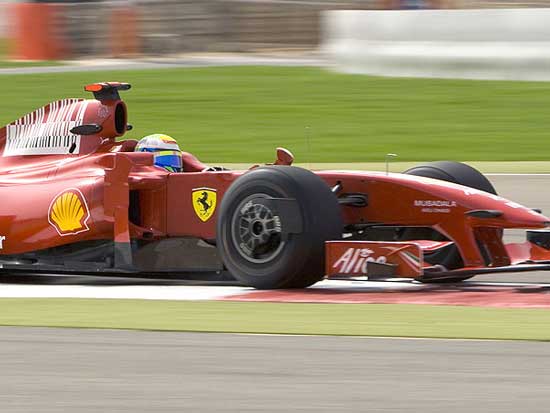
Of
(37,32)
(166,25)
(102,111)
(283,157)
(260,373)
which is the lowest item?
(260,373)

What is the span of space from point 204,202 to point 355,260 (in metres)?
1.33

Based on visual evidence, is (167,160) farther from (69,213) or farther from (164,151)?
(69,213)

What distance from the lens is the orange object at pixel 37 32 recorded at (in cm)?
3042

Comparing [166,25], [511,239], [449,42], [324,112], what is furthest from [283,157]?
[166,25]

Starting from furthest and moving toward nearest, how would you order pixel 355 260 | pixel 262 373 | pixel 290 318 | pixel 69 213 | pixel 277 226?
pixel 69 213, pixel 277 226, pixel 355 260, pixel 290 318, pixel 262 373

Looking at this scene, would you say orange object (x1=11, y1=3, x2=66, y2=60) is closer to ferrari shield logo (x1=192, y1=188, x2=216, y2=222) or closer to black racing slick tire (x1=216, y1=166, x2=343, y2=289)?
ferrari shield logo (x1=192, y1=188, x2=216, y2=222)

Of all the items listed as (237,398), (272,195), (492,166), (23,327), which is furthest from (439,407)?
(492,166)

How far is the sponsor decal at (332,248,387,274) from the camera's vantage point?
30.1 feet

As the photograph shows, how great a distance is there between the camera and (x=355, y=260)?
9.19 m

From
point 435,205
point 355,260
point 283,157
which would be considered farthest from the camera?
point 283,157

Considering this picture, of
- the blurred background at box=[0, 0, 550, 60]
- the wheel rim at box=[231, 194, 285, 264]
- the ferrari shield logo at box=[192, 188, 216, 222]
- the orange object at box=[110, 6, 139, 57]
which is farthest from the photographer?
the orange object at box=[110, 6, 139, 57]

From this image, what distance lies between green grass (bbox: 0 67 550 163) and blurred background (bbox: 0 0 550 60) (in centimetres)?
350

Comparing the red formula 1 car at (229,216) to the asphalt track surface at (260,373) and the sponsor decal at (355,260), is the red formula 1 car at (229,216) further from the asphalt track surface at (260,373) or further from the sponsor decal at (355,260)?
the asphalt track surface at (260,373)

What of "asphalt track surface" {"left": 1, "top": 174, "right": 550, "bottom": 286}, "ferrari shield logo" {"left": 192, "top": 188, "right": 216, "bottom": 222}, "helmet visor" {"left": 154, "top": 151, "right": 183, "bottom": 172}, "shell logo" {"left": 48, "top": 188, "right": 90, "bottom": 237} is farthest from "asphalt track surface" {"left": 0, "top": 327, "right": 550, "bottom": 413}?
"asphalt track surface" {"left": 1, "top": 174, "right": 550, "bottom": 286}
